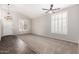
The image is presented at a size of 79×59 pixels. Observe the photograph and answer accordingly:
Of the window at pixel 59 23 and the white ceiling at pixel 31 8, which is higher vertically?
the white ceiling at pixel 31 8

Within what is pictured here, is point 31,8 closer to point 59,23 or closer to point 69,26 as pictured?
point 59,23

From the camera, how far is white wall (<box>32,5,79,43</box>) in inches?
72.9

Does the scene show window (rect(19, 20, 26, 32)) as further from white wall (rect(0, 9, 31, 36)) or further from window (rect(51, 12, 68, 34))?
window (rect(51, 12, 68, 34))

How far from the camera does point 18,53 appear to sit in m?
1.88

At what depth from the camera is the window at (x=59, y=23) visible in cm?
190

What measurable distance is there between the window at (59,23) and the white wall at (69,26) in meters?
0.07

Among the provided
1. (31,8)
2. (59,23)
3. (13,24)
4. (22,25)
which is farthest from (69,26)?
(13,24)

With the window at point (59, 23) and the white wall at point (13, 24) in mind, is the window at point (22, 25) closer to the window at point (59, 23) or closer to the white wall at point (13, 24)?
the white wall at point (13, 24)

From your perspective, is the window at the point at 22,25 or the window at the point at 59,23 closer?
the window at the point at 59,23

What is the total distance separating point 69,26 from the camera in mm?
1885

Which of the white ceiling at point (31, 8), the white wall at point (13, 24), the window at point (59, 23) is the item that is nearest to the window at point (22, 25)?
the white wall at point (13, 24)

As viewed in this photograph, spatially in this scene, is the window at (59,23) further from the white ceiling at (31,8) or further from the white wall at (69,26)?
the white ceiling at (31,8)

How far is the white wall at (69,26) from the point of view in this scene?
1851 millimetres

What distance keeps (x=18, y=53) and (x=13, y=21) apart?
0.67 meters
